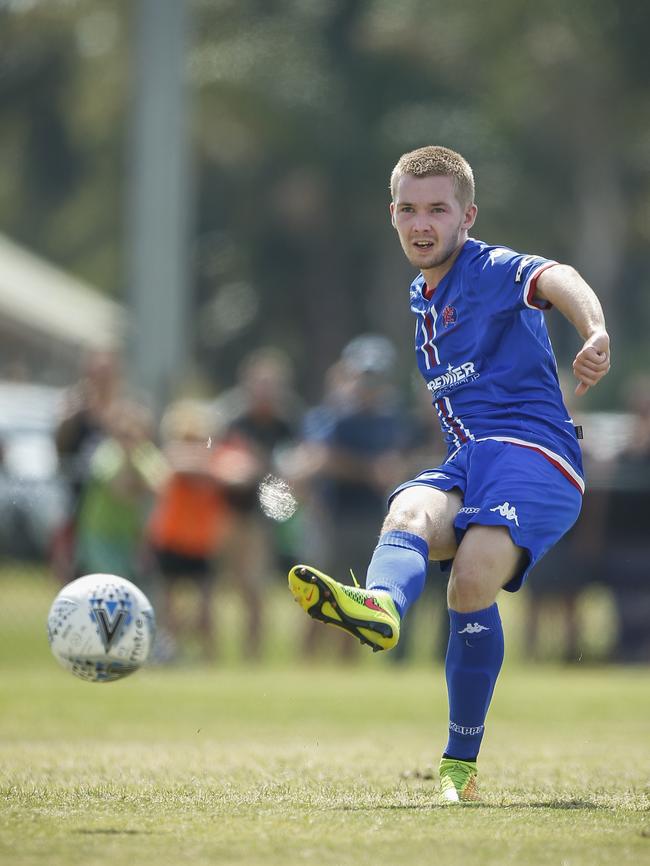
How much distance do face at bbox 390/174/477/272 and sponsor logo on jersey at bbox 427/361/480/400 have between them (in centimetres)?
39

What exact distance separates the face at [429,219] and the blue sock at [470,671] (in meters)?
1.29

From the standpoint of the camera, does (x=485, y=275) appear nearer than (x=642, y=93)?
Yes

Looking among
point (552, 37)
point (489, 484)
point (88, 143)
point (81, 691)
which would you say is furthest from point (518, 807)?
point (88, 143)

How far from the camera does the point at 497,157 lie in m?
40.6

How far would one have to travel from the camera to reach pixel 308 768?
674cm

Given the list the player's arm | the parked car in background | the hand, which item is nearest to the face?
the player's arm

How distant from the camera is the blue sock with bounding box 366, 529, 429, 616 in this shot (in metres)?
5.30

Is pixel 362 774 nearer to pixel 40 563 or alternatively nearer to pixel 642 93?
pixel 40 563

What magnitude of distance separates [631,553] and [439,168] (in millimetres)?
7846

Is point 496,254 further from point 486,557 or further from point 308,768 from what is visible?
point 308,768

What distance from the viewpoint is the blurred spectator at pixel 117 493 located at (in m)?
12.4

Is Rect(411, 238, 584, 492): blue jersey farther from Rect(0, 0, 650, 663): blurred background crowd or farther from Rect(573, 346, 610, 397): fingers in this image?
Rect(0, 0, 650, 663): blurred background crowd

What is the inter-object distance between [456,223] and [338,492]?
7.37m

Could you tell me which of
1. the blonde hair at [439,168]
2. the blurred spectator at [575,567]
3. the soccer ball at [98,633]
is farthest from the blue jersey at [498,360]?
the blurred spectator at [575,567]
